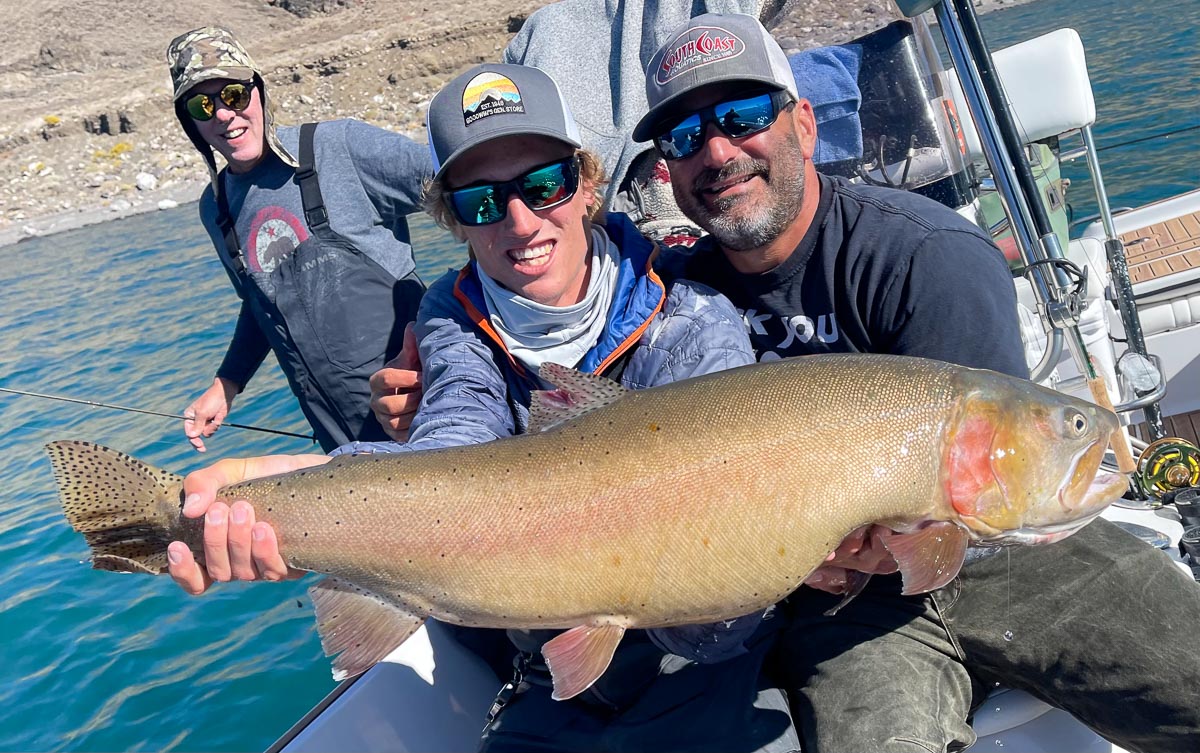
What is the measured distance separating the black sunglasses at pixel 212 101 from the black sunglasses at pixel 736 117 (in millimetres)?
2761

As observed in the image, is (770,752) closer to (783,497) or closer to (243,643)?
(783,497)

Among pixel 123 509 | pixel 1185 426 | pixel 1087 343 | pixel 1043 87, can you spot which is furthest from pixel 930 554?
pixel 1185 426

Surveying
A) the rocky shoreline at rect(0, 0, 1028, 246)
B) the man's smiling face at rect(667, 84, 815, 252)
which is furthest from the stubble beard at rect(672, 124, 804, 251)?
the rocky shoreline at rect(0, 0, 1028, 246)

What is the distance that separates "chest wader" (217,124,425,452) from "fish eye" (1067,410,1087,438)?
10.9 ft

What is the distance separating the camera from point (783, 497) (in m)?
2.14

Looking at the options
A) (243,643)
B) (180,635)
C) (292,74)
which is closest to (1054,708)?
(243,643)

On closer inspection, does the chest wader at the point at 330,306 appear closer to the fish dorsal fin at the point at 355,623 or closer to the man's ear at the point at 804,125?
the fish dorsal fin at the point at 355,623

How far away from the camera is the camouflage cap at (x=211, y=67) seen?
14.9ft

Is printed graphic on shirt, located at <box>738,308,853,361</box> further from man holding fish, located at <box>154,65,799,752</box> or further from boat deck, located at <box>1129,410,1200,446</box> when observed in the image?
boat deck, located at <box>1129,410,1200,446</box>

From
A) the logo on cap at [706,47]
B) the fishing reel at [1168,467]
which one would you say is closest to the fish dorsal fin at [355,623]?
the logo on cap at [706,47]

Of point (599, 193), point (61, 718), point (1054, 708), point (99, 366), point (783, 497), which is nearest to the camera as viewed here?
point (783, 497)

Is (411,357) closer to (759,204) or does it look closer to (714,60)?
(759,204)

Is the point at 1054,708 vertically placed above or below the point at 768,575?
below

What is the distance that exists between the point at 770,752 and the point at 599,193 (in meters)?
2.02
